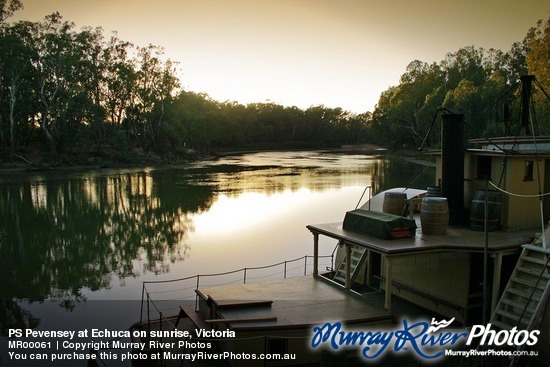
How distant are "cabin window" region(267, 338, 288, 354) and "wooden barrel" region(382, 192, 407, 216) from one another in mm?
6824

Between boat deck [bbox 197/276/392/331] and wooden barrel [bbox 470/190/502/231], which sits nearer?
boat deck [bbox 197/276/392/331]

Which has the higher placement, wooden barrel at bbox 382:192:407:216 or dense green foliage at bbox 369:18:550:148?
dense green foliage at bbox 369:18:550:148

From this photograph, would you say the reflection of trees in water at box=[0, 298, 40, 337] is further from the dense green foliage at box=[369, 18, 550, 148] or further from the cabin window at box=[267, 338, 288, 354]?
the dense green foliage at box=[369, 18, 550, 148]

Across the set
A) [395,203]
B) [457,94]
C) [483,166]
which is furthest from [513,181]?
[457,94]

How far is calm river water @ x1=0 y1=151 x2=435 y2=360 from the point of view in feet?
62.4

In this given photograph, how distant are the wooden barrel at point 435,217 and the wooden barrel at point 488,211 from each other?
138 centimetres

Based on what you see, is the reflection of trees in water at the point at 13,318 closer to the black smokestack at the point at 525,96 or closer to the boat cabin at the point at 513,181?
the boat cabin at the point at 513,181

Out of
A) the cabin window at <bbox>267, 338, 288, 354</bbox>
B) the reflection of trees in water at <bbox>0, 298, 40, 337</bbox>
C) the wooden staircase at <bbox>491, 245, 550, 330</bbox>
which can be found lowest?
the reflection of trees in water at <bbox>0, 298, 40, 337</bbox>

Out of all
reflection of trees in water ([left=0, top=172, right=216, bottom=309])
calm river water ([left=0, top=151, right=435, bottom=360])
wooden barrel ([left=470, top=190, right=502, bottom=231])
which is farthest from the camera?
reflection of trees in water ([left=0, top=172, right=216, bottom=309])

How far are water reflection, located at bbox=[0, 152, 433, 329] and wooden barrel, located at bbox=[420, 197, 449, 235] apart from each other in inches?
246

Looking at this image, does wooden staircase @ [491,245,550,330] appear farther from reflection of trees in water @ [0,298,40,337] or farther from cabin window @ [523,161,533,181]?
reflection of trees in water @ [0,298,40,337]

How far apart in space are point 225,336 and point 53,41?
7374cm

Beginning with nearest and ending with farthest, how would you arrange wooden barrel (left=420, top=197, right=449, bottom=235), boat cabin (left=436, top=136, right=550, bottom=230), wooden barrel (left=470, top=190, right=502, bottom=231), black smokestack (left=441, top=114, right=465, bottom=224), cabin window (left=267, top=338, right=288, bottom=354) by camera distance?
cabin window (left=267, top=338, right=288, bottom=354) → wooden barrel (left=420, top=197, right=449, bottom=235) → wooden barrel (left=470, top=190, right=502, bottom=231) → boat cabin (left=436, top=136, right=550, bottom=230) → black smokestack (left=441, top=114, right=465, bottom=224)

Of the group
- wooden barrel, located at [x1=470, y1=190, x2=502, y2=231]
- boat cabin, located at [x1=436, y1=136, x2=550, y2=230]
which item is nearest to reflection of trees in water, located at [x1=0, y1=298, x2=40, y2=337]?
wooden barrel, located at [x1=470, y1=190, x2=502, y2=231]
